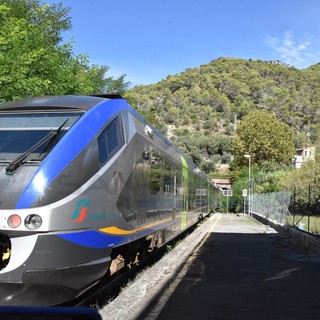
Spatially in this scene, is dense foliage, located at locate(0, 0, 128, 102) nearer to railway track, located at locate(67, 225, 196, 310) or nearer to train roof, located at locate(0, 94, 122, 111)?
train roof, located at locate(0, 94, 122, 111)

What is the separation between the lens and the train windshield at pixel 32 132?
557cm

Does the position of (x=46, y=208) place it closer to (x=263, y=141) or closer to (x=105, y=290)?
(x=105, y=290)

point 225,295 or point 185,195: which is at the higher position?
point 185,195

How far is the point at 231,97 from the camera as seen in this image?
166m

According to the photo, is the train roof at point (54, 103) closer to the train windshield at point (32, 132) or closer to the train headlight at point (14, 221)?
the train windshield at point (32, 132)

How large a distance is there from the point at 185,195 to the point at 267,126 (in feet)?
199

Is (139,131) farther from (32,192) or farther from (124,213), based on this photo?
(32,192)

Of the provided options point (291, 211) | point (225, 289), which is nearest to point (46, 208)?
point (225, 289)

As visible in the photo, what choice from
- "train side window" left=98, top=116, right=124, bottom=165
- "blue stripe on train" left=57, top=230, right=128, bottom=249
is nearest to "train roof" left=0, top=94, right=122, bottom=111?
"train side window" left=98, top=116, right=124, bottom=165

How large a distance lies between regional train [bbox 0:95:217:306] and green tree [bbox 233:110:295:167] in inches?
2722

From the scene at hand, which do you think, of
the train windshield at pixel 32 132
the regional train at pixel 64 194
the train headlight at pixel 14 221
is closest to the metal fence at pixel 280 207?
the regional train at pixel 64 194

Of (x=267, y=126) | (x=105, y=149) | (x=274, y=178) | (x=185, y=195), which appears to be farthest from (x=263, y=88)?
(x=105, y=149)

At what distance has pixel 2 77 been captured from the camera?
10.1 m

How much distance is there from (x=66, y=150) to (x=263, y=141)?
71.3 meters
